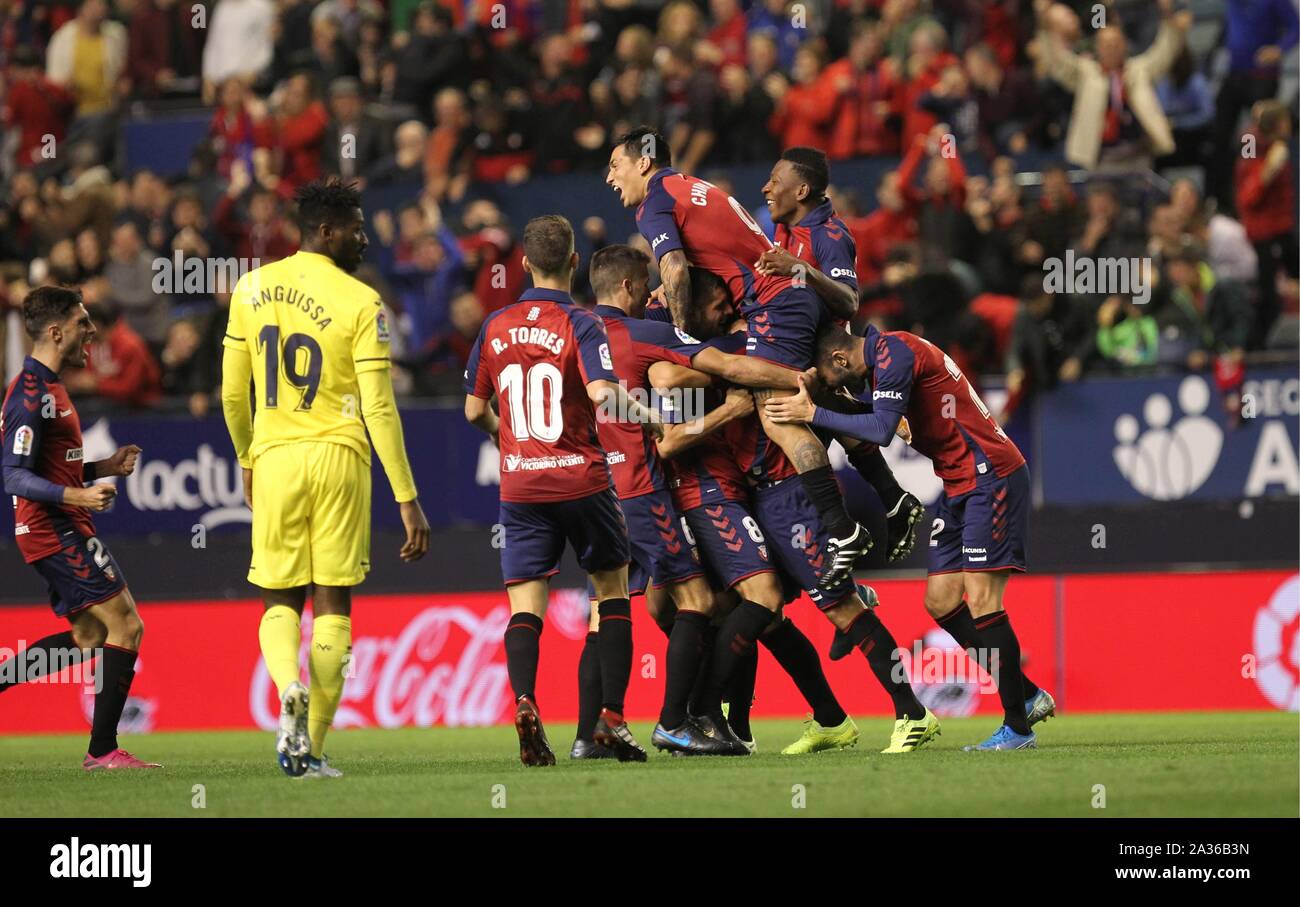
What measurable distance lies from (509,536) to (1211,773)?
11.5 ft

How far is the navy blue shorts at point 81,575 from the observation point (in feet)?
33.9

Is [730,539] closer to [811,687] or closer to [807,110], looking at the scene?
[811,687]

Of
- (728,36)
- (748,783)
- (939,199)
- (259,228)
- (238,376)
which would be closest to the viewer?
(748,783)

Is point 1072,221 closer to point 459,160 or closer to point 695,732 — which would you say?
point 459,160

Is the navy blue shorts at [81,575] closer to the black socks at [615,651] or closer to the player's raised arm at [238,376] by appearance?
the player's raised arm at [238,376]

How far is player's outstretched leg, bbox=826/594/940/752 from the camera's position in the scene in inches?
376

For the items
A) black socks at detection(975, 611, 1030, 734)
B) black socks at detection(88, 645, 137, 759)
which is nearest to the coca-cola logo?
black socks at detection(88, 645, 137, 759)

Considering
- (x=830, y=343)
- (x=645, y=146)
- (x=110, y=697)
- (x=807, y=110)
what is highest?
(x=807, y=110)

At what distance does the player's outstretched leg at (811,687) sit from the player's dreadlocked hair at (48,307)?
4091 millimetres

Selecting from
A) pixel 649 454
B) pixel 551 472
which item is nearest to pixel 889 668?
pixel 649 454

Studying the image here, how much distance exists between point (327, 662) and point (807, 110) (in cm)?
1048

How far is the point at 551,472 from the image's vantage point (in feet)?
30.7

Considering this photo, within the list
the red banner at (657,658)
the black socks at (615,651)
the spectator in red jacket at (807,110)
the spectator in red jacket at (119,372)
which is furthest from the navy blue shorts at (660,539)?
the spectator in red jacket at (807,110)

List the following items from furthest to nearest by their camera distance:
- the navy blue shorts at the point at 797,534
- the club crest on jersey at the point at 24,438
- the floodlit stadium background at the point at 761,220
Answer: the floodlit stadium background at the point at 761,220 < the club crest on jersey at the point at 24,438 < the navy blue shorts at the point at 797,534
